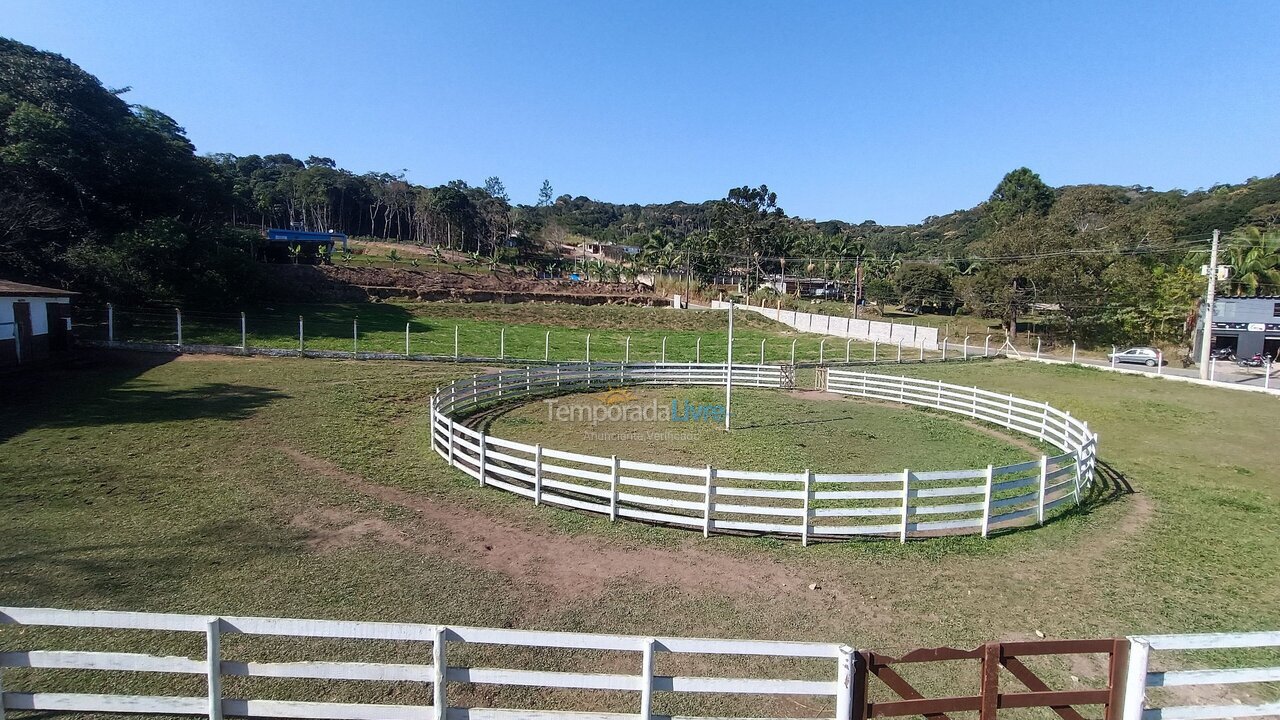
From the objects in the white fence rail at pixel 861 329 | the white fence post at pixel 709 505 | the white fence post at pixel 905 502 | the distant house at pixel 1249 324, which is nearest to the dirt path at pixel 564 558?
the white fence post at pixel 709 505

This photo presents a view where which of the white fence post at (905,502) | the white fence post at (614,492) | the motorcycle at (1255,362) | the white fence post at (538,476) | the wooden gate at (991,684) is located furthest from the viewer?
the motorcycle at (1255,362)

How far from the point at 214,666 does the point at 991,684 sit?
5.31m

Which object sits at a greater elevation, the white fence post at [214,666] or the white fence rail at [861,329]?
the white fence rail at [861,329]

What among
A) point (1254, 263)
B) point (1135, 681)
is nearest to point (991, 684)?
point (1135, 681)

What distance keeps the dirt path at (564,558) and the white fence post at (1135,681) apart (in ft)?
10.8

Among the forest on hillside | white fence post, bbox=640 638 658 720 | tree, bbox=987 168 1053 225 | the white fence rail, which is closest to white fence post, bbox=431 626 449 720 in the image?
white fence post, bbox=640 638 658 720

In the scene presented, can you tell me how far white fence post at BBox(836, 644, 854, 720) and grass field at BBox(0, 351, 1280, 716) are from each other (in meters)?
1.58

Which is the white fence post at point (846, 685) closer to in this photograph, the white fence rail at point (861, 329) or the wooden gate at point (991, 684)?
the wooden gate at point (991, 684)

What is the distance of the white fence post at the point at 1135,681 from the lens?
408cm

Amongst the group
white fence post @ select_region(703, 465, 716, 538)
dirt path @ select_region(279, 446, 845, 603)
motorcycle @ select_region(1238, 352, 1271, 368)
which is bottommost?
dirt path @ select_region(279, 446, 845, 603)

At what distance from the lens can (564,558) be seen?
830 cm

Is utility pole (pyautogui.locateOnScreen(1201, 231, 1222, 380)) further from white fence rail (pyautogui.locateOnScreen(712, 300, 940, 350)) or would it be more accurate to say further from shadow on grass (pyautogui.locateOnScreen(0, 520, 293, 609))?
shadow on grass (pyautogui.locateOnScreen(0, 520, 293, 609))

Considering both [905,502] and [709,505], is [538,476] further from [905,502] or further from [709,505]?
[905,502]

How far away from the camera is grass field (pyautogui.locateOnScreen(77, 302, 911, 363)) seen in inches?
1102
